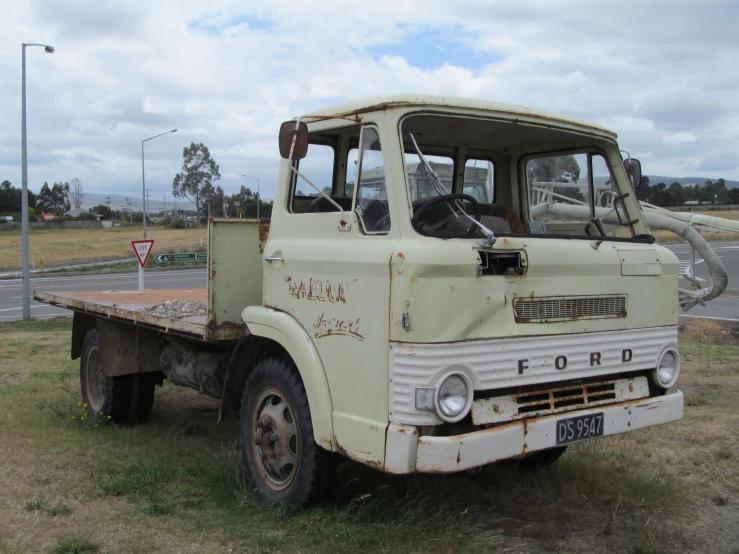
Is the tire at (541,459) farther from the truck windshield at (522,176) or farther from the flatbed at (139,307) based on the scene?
the flatbed at (139,307)

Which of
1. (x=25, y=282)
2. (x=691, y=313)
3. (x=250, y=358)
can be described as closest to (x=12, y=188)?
(x=25, y=282)

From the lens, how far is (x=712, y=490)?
16.5 feet

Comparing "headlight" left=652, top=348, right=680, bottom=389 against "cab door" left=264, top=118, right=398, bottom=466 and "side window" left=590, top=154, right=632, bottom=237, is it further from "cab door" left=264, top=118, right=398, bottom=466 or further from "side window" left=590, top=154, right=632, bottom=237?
"cab door" left=264, top=118, right=398, bottom=466

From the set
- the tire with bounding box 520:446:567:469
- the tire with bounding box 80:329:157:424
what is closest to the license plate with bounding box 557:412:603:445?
the tire with bounding box 520:446:567:469

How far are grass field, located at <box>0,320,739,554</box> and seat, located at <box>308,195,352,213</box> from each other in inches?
62.7

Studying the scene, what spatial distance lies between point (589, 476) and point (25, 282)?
49.3 feet

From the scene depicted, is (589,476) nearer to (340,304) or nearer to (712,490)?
(712,490)

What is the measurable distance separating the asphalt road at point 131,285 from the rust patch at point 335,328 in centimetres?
1314

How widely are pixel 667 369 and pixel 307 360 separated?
86.4 inches

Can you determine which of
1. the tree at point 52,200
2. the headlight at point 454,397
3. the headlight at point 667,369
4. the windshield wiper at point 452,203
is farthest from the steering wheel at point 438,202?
the tree at point 52,200

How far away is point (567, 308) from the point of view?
4020 millimetres

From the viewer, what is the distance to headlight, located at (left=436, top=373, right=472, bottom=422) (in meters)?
3.49

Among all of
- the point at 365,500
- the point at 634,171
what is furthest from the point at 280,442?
the point at 634,171

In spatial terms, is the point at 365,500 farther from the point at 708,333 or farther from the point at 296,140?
the point at 708,333
